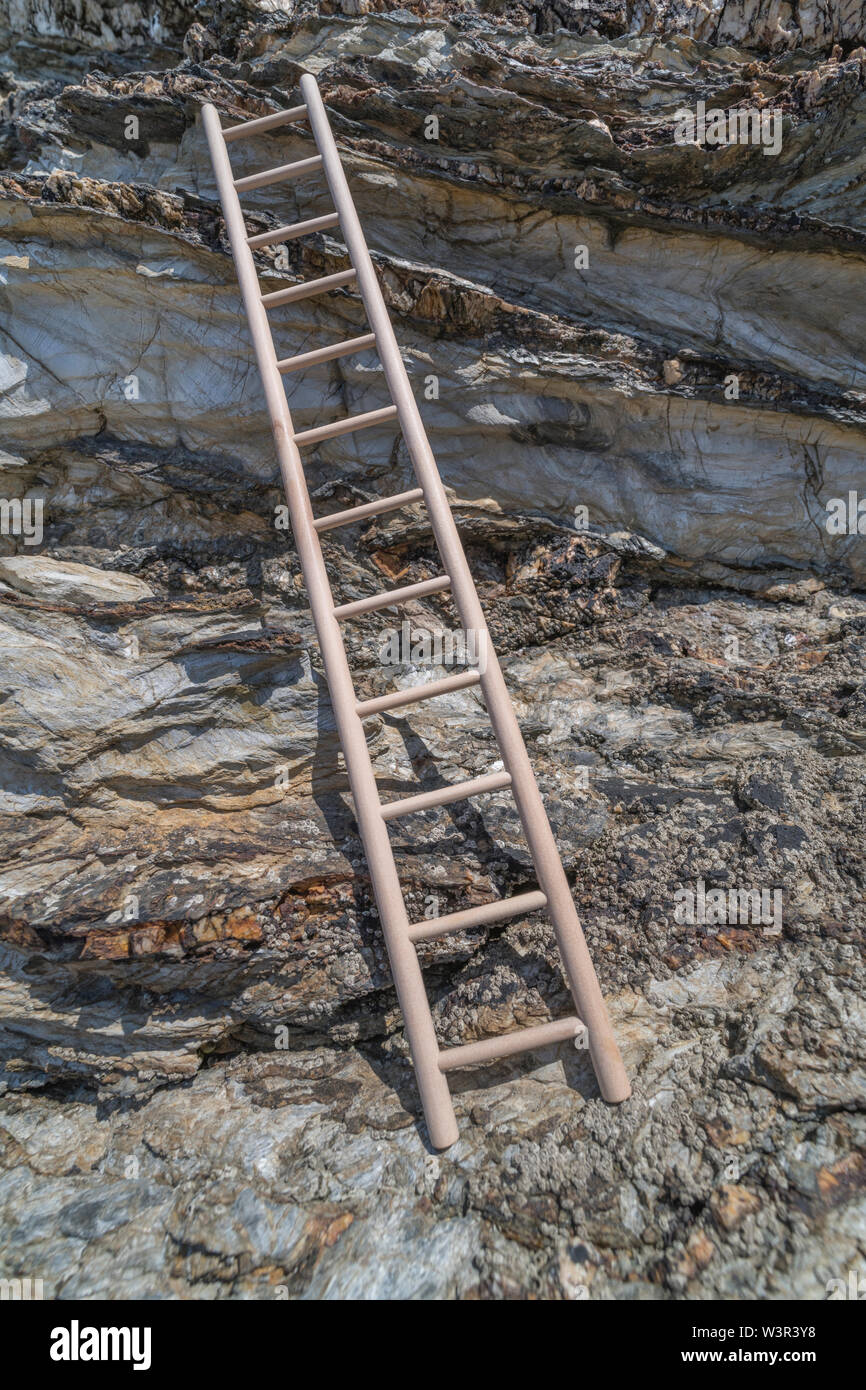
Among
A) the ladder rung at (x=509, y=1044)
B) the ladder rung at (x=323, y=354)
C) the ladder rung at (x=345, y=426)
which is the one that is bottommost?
the ladder rung at (x=509, y=1044)

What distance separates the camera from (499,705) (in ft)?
8.73

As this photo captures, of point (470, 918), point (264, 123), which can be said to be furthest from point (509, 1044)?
point (264, 123)

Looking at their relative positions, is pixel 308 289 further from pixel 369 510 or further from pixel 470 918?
pixel 470 918

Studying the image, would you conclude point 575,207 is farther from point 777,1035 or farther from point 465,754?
point 777,1035

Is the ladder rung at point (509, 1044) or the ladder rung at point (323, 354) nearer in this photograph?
the ladder rung at point (509, 1044)

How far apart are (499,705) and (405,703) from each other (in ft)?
1.13

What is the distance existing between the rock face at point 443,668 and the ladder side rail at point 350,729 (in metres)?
0.20

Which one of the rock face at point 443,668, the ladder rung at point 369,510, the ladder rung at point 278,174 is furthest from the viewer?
the ladder rung at point 278,174

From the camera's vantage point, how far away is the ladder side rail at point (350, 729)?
7.47 ft

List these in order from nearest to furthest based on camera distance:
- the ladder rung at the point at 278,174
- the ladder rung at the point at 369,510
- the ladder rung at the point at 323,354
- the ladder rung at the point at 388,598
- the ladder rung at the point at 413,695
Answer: the ladder rung at the point at 413,695, the ladder rung at the point at 388,598, the ladder rung at the point at 369,510, the ladder rung at the point at 323,354, the ladder rung at the point at 278,174

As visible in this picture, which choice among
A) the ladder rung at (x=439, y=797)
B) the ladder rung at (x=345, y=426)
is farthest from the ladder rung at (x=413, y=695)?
the ladder rung at (x=345, y=426)

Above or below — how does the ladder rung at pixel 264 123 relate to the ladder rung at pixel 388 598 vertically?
above

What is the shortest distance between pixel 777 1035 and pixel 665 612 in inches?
Result: 79.5

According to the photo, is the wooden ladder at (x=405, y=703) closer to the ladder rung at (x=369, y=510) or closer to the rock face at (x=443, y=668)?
the ladder rung at (x=369, y=510)
